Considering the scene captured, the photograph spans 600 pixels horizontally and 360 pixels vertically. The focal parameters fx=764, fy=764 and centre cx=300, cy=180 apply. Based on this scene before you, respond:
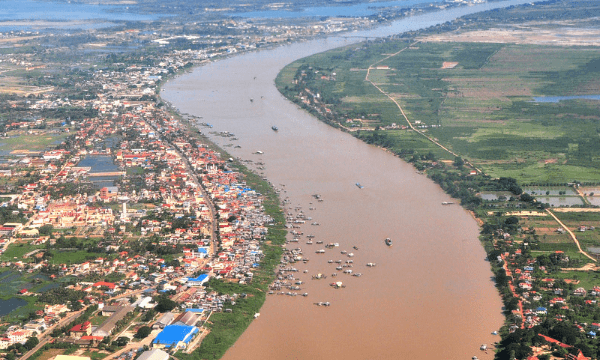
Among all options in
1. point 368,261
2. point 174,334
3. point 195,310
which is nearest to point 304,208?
point 368,261

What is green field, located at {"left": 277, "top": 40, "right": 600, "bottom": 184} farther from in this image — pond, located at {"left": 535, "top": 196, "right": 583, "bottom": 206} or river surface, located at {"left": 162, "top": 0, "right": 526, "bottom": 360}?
river surface, located at {"left": 162, "top": 0, "right": 526, "bottom": 360}

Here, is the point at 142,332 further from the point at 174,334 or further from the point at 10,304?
the point at 10,304

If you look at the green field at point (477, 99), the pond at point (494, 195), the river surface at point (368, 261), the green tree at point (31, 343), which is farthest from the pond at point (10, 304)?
the green field at point (477, 99)

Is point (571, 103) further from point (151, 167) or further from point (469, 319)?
point (469, 319)

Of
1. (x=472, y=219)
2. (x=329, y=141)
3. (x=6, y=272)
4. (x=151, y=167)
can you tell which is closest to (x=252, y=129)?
(x=329, y=141)

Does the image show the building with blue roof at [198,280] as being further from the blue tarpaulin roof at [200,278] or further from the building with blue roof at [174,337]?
the building with blue roof at [174,337]
